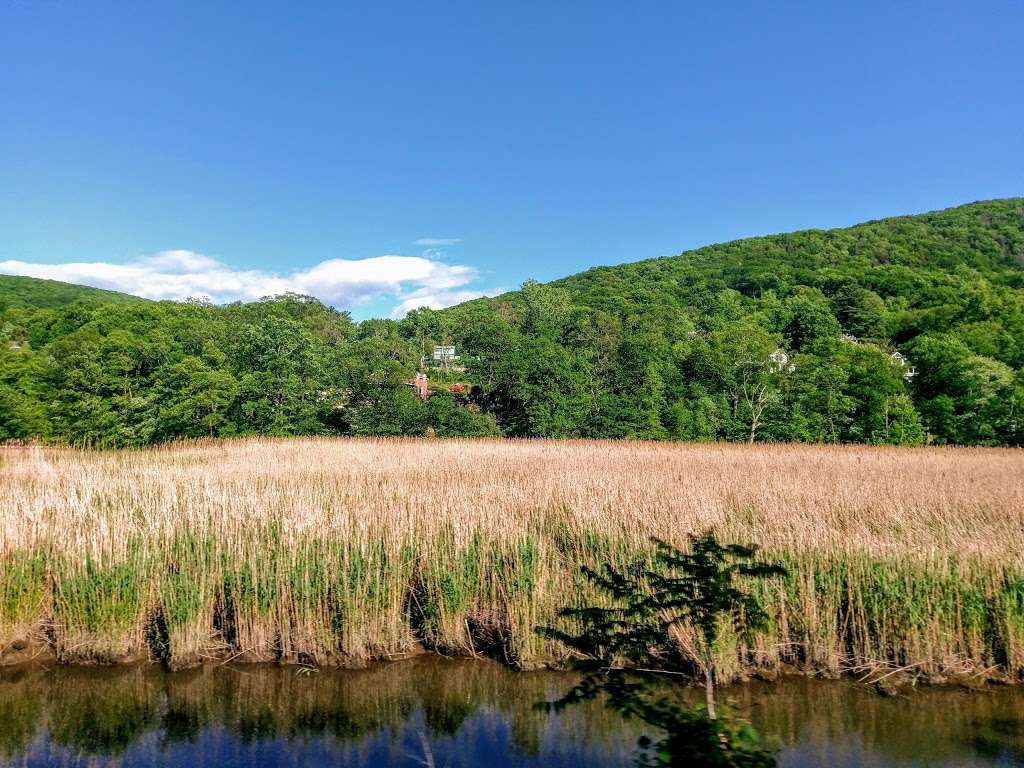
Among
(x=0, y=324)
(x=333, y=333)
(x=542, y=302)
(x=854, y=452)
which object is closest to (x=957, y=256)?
(x=542, y=302)

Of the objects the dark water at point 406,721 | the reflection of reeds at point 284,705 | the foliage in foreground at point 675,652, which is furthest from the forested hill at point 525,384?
the foliage in foreground at point 675,652

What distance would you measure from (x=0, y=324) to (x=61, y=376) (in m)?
37.0

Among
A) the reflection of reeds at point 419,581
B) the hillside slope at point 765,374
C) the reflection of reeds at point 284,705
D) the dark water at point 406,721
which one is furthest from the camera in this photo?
the hillside slope at point 765,374

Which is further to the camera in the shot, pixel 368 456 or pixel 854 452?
pixel 854 452

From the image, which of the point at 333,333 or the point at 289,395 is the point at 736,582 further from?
the point at 333,333

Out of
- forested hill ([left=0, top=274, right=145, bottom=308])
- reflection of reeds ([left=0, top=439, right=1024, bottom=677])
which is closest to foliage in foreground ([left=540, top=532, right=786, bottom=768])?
reflection of reeds ([left=0, top=439, right=1024, bottom=677])

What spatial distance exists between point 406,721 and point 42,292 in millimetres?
119345

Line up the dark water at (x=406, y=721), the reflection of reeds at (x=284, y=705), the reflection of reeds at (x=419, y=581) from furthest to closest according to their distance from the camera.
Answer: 1. the reflection of reeds at (x=419, y=581)
2. the reflection of reeds at (x=284, y=705)
3. the dark water at (x=406, y=721)

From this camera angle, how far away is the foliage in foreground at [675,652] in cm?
221

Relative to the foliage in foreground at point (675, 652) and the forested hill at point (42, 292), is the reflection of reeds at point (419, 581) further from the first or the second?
the forested hill at point (42, 292)

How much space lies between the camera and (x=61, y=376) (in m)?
26.9

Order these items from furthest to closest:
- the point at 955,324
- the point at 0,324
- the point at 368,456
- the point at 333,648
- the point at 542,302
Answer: the point at 542,302 < the point at 0,324 < the point at 955,324 < the point at 368,456 < the point at 333,648

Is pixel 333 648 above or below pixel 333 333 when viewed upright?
below

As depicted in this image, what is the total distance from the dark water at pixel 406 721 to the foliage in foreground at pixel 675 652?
0.54 metres
